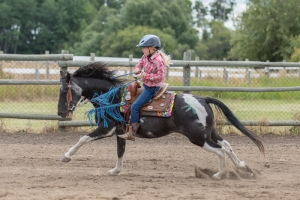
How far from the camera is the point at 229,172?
8.28 meters

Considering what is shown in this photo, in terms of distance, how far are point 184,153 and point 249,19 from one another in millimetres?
28058

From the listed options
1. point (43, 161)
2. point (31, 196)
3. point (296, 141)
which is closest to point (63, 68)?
point (43, 161)

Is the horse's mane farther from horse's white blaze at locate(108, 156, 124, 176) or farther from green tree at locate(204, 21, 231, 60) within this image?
green tree at locate(204, 21, 231, 60)

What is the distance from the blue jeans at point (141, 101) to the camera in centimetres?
807

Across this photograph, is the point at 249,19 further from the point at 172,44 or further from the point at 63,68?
the point at 63,68

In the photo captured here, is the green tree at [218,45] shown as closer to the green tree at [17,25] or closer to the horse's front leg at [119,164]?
the green tree at [17,25]

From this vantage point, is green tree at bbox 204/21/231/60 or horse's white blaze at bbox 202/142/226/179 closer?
horse's white blaze at bbox 202/142/226/179

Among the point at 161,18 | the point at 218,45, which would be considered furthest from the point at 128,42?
the point at 218,45

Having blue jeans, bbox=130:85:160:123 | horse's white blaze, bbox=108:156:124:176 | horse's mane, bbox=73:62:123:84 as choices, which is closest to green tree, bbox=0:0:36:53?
horse's mane, bbox=73:62:123:84

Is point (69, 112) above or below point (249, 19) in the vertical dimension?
below

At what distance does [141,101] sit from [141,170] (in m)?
1.26

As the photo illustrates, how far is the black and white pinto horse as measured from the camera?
26.3ft

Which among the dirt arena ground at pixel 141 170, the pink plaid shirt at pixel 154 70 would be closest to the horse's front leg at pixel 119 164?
the dirt arena ground at pixel 141 170

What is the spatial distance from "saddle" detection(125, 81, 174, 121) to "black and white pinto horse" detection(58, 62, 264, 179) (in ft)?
0.33
